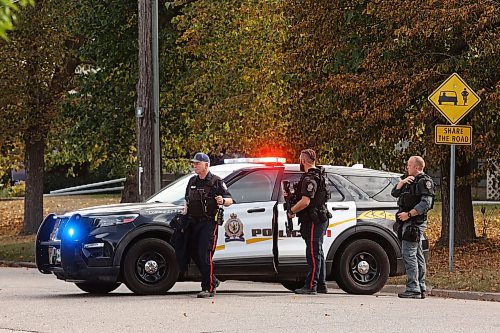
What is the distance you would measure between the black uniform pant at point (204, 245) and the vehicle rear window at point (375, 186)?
2.30 metres

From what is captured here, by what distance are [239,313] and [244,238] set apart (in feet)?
8.01

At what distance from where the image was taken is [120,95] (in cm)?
3075

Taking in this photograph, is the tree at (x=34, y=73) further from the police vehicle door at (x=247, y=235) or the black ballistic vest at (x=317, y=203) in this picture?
the black ballistic vest at (x=317, y=203)

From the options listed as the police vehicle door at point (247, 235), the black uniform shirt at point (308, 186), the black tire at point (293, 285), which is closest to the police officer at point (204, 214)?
the police vehicle door at point (247, 235)

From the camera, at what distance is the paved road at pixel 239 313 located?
1184 cm

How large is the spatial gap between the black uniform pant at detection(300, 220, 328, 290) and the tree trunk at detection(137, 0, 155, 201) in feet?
28.9

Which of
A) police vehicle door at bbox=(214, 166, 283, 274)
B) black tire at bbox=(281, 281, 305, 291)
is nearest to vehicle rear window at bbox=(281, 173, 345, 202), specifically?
police vehicle door at bbox=(214, 166, 283, 274)

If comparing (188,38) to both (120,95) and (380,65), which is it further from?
(380,65)

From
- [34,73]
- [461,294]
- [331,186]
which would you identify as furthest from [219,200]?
[34,73]

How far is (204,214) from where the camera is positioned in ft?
48.2

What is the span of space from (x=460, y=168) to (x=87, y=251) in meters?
10.6

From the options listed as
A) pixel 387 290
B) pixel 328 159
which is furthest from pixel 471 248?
pixel 387 290

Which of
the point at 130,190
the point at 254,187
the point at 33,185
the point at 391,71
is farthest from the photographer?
the point at 130,190

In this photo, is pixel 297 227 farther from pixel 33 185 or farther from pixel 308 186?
pixel 33 185
